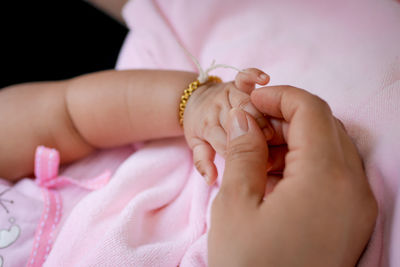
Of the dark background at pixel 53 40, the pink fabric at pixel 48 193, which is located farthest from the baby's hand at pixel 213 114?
the dark background at pixel 53 40

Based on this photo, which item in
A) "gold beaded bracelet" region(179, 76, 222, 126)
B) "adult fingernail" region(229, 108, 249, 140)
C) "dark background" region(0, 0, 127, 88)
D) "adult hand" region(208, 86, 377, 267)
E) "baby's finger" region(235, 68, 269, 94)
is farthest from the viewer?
"dark background" region(0, 0, 127, 88)

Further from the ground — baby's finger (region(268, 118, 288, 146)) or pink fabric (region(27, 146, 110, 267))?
baby's finger (region(268, 118, 288, 146))

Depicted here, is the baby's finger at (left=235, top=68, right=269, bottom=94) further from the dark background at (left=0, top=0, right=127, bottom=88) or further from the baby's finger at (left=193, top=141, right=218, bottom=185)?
the dark background at (left=0, top=0, right=127, bottom=88)

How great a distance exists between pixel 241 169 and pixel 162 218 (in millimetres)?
394

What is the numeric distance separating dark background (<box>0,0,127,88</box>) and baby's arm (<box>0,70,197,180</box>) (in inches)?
10.6

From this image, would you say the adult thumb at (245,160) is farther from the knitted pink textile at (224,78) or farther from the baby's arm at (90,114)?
the baby's arm at (90,114)

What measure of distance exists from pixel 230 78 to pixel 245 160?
0.48m

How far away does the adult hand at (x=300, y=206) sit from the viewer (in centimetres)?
43

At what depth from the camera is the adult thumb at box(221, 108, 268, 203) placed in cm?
48

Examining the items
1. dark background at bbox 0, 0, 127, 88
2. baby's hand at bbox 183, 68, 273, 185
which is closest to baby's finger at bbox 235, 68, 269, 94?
baby's hand at bbox 183, 68, 273, 185

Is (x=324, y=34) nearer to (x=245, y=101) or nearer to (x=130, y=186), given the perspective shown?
(x=245, y=101)

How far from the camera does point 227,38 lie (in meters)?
1.03

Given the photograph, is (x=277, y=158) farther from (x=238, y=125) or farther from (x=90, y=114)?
(x=90, y=114)

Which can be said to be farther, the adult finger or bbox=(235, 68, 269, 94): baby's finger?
bbox=(235, 68, 269, 94): baby's finger
